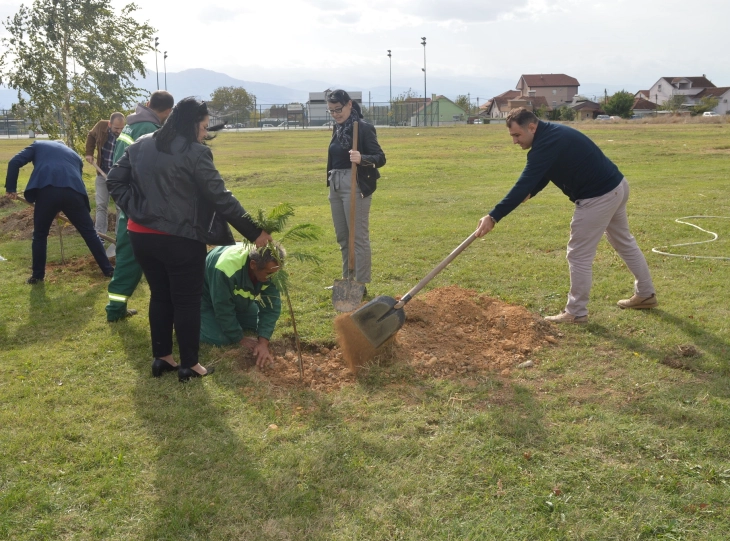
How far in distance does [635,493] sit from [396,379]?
1.91 metres

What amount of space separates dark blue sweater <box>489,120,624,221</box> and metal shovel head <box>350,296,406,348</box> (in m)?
1.23

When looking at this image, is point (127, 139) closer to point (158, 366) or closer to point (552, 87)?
point (158, 366)


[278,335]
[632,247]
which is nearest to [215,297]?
[278,335]

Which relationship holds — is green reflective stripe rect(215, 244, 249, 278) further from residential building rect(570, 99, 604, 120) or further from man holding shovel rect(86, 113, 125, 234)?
residential building rect(570, 99, 604, 120)

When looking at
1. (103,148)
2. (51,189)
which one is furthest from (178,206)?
(103,148)

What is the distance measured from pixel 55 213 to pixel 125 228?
1.92 metres

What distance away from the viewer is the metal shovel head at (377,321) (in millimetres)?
4836

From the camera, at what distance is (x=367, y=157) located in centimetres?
616

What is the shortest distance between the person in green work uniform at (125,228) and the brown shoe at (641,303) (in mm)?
4687

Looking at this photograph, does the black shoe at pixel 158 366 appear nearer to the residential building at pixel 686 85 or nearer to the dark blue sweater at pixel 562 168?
the dark blue sweater at pixel 562 168

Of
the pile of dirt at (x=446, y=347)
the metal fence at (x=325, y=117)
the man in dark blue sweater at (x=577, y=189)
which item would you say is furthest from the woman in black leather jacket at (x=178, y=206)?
the metal fence at (x=325, y=117)

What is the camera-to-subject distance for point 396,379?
468 centimetres

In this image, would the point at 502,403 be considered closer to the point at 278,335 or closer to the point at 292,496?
the point at 292,496

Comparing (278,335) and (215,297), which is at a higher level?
(215,297)
